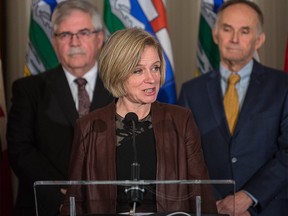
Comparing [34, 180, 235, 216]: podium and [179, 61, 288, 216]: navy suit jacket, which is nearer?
[34, 180, 235, 216]: podium

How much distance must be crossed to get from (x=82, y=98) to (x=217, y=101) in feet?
2.59

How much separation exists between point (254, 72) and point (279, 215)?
82cm

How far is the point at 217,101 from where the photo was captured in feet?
12.9

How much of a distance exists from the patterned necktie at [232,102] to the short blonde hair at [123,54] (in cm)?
110

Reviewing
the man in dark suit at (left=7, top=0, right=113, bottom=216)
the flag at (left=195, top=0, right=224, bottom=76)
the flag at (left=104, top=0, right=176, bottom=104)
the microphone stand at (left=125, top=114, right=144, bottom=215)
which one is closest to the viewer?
the microphone stand at (left=125, top=114, right=144, bottom=215)

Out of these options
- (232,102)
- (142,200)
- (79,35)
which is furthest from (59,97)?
(142,200)

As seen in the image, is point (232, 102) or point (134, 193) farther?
point (232, 102)

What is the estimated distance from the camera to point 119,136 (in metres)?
2.92

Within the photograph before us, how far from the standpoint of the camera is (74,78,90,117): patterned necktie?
3.98 meters

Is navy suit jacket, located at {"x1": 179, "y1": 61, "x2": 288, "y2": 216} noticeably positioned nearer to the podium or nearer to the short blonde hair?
the short blonde hair

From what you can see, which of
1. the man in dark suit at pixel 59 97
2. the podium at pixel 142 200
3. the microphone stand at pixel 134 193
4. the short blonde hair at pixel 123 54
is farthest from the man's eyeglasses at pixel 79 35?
the microphone stand at pixel 134 193

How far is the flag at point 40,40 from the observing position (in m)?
4.52

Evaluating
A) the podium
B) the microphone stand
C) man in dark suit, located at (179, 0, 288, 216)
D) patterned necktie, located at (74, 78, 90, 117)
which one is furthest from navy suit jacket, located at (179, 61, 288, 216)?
the microphone stand

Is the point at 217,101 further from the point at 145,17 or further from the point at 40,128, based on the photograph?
the point at 40,128
